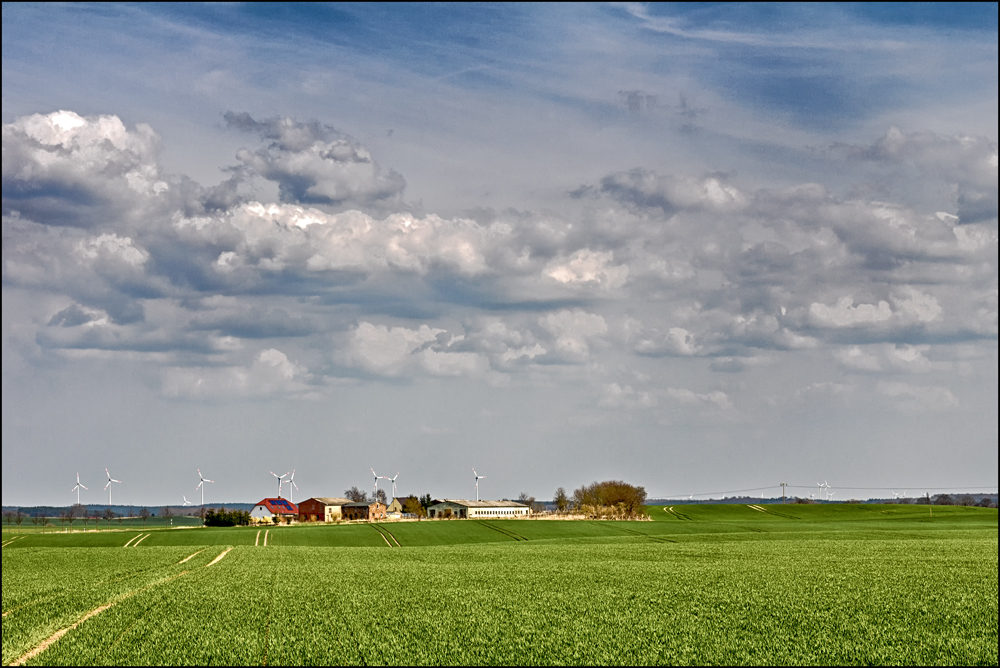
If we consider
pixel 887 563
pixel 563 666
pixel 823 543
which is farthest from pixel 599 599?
pixel 823 543

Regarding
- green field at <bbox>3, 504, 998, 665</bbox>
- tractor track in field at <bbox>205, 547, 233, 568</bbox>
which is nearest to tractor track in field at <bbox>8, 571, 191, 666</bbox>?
green field at <bbox>3, 504, 998, 665</bbox>

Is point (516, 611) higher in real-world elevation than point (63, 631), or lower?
lower

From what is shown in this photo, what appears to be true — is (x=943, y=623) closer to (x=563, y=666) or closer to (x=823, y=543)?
(x=563, y=666)

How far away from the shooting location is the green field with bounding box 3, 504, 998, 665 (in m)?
32.4

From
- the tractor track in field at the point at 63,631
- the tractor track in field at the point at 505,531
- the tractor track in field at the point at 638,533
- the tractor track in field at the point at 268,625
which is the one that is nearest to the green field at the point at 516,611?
the tractor track in field at the point at 268,625

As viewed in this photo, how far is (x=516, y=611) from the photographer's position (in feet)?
134

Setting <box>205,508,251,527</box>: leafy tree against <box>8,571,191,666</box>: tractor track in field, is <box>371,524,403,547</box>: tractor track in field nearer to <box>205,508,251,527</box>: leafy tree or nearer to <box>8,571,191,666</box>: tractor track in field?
<box>205,508,251,527</box>: leafy tree

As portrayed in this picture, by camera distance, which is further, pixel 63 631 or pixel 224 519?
pixel 224 519

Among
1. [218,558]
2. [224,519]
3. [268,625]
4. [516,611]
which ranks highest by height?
[268,625]

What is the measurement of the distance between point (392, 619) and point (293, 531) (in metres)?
114

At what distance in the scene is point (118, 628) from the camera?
37.3 metres

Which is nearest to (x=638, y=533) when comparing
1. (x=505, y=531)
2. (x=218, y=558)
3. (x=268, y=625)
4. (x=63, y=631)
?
(x=505, y=531)

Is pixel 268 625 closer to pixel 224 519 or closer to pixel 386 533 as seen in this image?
pixel 386 533

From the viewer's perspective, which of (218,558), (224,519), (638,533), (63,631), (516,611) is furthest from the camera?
(224,519)
